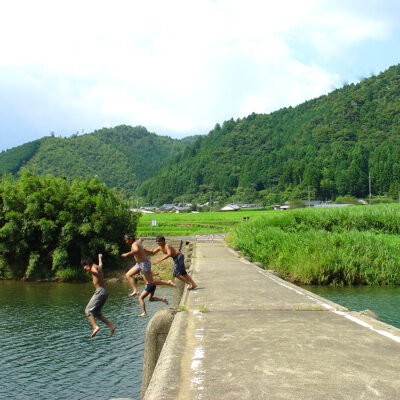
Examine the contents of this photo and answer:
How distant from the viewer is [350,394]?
3957 millimetres

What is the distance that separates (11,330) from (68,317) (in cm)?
251

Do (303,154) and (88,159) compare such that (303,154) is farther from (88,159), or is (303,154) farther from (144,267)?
(144,267)

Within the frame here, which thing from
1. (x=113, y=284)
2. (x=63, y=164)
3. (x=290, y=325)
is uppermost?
(x=63, y=164)

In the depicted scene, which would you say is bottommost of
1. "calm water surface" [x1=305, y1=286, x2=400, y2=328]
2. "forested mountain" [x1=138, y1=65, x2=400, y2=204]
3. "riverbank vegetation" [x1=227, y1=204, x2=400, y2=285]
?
"calm water surface" [x1=305, y1=286, x2=400, y2=328]

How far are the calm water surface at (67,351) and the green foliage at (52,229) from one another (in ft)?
24.6

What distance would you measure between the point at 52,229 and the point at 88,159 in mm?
141561

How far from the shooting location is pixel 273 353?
5.27m

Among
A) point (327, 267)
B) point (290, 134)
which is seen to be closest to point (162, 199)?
point (290, 134)

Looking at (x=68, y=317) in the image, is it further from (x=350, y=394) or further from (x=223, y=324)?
(x=350, y=394)

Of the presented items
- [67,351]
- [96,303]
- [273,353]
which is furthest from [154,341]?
[67,351]

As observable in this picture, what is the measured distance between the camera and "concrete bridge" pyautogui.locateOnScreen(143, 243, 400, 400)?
4.08 metres

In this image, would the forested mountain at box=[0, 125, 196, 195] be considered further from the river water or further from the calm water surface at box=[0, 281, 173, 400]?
the calm water surface at box=[0, 281, 173, 400]

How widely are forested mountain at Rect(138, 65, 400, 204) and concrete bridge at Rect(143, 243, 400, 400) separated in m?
100

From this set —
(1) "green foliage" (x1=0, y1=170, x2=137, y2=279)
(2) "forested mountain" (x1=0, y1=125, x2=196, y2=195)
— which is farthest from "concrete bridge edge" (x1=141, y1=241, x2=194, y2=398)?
(2) "forested mountain" (x1=0, y1=125, x2=196, y2=195)
